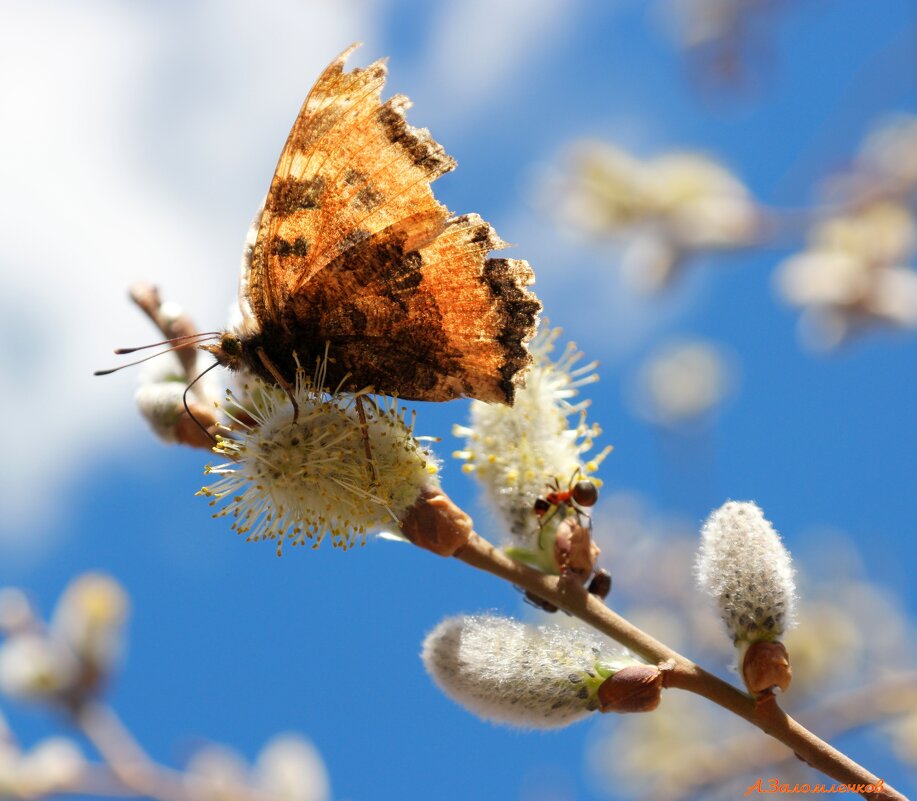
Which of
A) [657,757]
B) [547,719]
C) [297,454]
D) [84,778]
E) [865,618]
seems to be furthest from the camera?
[865,618]

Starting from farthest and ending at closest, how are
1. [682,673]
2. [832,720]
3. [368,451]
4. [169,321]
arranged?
[832,720] < [169,321] < [368,451] < [682,673]

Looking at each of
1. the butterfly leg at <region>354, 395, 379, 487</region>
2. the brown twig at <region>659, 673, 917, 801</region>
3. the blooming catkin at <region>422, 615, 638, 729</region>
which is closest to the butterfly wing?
the butterfly leg at <region>354, 395, 379, 487</region>

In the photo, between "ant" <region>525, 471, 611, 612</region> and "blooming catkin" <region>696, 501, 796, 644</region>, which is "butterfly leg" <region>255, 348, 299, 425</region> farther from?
"blooming catkin" <region>696, 501, 796, 644</region>

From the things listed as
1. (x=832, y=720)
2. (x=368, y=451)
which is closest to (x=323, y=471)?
(x=368, y=451)

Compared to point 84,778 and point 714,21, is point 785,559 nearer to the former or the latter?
point 84,778

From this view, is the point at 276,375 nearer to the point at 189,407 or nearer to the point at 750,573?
the point at 189,407

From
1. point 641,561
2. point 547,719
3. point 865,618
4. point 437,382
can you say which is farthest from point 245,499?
point 865,618

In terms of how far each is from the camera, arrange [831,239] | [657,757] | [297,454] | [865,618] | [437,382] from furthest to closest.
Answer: [865,618] → [657,757] → [831,239] → [437,382] → [297,454]
